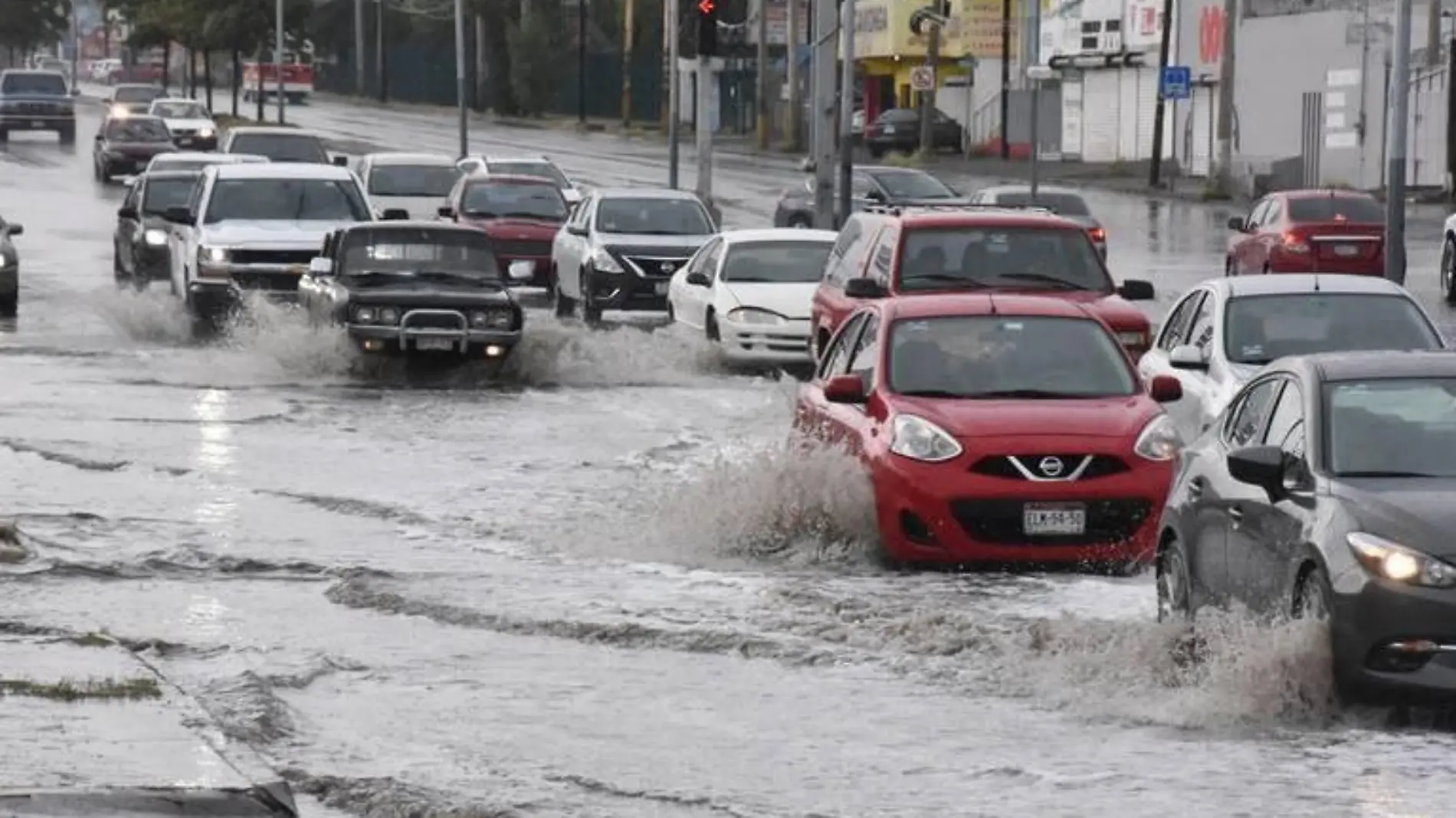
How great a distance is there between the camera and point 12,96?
8856 centimetres

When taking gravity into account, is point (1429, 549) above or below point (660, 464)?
above

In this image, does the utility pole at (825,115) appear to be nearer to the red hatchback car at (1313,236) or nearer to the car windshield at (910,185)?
the red hatchback car at (1313,236)

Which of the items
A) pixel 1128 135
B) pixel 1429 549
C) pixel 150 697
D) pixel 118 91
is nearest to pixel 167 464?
pixel 150 697

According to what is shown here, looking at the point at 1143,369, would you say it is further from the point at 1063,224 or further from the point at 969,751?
the point at 969,751

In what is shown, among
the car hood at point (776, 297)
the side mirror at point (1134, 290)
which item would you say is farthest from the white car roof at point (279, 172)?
the side mirror at point (1134, 290)

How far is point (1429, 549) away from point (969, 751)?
1.79 m

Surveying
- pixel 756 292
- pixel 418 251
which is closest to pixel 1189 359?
pixel 756 292

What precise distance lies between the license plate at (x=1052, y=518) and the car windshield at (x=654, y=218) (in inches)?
834

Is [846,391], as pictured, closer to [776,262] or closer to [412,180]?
[776,262]

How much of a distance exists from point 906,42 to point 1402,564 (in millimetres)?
A: 91242

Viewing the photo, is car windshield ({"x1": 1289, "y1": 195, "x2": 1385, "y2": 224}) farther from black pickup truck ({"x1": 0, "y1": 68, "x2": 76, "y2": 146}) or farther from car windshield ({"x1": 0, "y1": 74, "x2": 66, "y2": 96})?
car windshield ({"x1": 0, "y1": 74, "x2": 66, "y2": 96})

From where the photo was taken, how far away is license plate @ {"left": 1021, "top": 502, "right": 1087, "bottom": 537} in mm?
16438

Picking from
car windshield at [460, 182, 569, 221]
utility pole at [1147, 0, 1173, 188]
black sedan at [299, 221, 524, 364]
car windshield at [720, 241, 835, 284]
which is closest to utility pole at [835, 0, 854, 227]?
car windshield at [460, 182, 569, 221]

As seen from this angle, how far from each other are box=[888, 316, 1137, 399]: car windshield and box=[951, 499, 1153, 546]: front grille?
97cm
